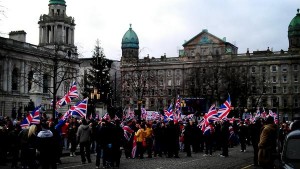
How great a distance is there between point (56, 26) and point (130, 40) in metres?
38.6

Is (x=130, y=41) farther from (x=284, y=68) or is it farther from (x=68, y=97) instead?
(x=68, y=97)

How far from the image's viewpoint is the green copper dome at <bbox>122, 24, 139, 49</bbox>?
136 meters

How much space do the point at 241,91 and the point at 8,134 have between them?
58052 mm

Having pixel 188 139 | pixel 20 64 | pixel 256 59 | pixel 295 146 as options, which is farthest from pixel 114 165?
pixel 256 59

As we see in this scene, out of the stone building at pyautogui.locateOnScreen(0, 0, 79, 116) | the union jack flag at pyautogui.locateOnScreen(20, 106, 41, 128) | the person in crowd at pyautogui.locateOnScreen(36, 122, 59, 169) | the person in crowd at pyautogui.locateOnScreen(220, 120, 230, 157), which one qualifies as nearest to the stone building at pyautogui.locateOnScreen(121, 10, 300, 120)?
the stone building at pyautogui.locateOnScreen(0, 0, 79, 116)

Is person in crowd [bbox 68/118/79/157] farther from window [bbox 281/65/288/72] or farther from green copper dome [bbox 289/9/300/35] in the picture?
green copper dome [bbox 289/9/300/35]

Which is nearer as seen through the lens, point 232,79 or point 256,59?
point 232,79

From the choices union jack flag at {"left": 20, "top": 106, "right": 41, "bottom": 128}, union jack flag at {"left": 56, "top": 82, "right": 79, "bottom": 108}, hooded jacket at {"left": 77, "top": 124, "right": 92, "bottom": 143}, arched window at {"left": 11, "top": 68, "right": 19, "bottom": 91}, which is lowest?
hooded jacket at {"left": 77, "top": 124, "right": 92, "bottom": 143}

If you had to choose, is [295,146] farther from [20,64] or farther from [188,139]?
[20,64]

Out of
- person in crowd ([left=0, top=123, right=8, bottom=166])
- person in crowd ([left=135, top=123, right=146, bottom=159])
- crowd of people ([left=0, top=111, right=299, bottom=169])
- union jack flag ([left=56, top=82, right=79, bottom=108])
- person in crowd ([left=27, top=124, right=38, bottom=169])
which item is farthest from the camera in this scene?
union jack flag ([left=56, top=82, right=79, bottom=108])

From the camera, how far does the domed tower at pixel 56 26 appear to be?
99.8m

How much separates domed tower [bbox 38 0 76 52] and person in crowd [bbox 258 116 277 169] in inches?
3461

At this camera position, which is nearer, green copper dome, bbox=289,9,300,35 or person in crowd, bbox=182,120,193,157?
person in crowd, bbox=182,120,193,157

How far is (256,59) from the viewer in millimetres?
119000
